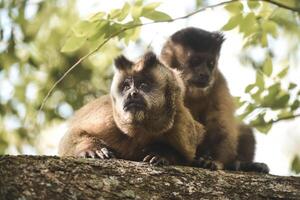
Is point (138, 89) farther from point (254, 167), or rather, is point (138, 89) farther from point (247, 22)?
point (254, 167)

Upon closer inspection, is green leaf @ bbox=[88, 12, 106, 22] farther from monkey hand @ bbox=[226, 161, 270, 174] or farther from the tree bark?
monkey hand @ bbox=[226, 161, 270, 174]

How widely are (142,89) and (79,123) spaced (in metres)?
0.80

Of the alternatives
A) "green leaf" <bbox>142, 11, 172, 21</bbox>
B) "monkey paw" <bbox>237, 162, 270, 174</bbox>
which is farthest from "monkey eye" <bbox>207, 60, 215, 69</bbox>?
"green leaf" <bbox>142, 11, 172, 21</bbox>

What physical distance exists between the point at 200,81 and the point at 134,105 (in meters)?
2.12

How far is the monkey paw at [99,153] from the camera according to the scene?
19.2 feet

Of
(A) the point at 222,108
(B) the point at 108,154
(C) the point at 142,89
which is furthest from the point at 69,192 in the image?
(A) the point at 222,108

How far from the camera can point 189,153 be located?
6.41m

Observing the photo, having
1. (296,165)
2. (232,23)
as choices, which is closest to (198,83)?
(232,23)

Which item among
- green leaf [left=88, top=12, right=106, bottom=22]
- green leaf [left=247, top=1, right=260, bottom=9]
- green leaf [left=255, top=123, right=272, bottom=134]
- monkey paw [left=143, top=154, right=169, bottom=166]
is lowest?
monkey paw [left=143, top=154, right=169, bottom=166]

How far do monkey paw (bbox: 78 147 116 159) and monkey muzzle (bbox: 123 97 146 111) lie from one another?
18.4 inches

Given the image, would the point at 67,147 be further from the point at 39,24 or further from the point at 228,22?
the point at 39,24

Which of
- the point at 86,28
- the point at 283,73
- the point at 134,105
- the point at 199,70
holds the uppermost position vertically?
the point at 199,70

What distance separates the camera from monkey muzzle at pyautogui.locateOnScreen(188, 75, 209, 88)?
8.10 metres

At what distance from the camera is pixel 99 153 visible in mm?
5895
